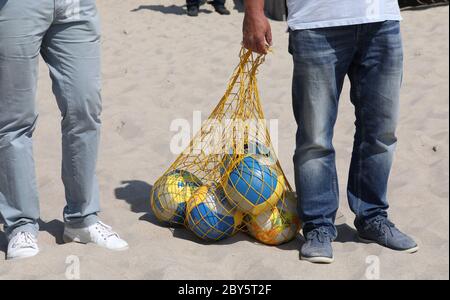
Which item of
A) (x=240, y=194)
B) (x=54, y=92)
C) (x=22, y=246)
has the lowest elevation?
(x=22, y=246)

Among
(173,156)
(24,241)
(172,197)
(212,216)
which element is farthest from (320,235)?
(173,156)

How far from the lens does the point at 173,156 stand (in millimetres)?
3953

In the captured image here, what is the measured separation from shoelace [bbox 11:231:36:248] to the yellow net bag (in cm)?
58

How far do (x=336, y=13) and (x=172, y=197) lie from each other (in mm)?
1082

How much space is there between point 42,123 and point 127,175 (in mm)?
1049

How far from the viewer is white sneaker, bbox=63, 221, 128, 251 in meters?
2.77

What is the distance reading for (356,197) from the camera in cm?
287

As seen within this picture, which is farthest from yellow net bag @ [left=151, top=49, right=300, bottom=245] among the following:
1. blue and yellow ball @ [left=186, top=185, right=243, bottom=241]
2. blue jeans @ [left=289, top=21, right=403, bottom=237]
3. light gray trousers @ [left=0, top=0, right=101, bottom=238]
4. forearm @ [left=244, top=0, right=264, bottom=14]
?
light gray trousers @ [left=0, top=0, right=101, bottom=238]

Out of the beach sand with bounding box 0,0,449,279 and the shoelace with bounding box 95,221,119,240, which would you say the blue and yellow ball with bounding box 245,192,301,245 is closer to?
the beach sand with bounding box 0,0,449,279

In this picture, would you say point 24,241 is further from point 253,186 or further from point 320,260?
point 320,260

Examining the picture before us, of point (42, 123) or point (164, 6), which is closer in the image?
point (42, 123)

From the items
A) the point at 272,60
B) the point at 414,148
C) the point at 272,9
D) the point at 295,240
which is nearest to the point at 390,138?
the point at 295,240

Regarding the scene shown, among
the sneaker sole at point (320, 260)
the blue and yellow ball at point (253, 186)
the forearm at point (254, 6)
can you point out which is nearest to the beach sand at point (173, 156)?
the sneaker sole at point (320, 260)

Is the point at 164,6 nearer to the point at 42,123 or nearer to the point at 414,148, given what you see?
the point at 42,123
